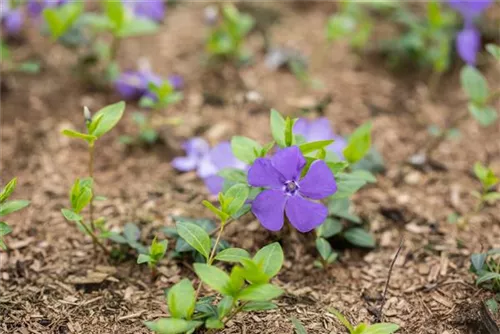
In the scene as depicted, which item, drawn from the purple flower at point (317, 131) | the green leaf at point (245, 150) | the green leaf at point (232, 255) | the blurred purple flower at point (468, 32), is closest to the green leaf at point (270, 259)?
the green leaf at point (232, 255)

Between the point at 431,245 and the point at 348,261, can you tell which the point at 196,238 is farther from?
the point at 431,245

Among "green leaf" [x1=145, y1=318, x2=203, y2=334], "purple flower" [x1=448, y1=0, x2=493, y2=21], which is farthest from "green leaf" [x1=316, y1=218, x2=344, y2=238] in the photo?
"purple flower" [x1=448, y1=0, x2=493, y2=21]

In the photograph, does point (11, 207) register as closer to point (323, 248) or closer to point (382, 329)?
point (323, 248)

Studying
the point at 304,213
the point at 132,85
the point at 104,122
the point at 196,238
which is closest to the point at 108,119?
the point at 104,122

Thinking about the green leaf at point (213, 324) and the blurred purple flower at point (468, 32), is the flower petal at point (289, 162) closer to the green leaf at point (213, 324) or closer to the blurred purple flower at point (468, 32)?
the green leaf at point (213, 324)

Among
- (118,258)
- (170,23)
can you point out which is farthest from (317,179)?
(170,23)

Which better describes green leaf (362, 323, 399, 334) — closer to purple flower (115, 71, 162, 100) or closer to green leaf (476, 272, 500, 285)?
green leaf (476, 272, 500, 285)

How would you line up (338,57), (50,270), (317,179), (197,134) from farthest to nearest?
(338,57)
(197,134)
(50,270)
(317,179)
